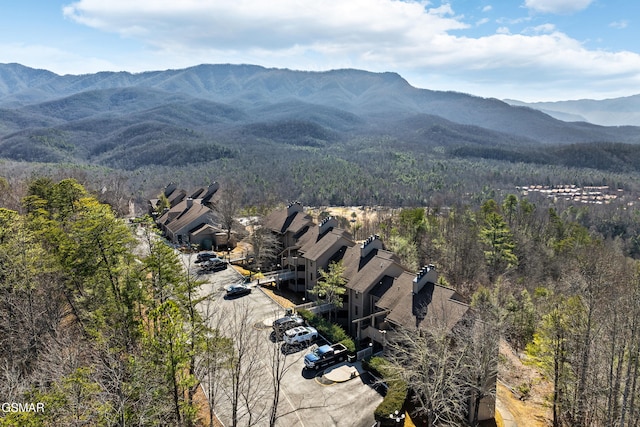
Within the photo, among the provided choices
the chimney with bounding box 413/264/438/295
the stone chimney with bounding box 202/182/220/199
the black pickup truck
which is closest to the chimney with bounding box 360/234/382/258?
the chimney with bounding box 413/264/438/295

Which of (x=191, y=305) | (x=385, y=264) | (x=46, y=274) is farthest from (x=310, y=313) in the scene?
(x=46, y=274)

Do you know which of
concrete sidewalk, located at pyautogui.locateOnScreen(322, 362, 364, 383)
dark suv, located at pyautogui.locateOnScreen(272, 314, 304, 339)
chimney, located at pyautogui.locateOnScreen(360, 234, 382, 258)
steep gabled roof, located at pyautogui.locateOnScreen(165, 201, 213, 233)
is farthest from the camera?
steep gabled roof, located at pyautogui.locateOnScreen(165, 201, 213, 233)

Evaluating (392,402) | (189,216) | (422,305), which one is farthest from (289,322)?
(189,216)

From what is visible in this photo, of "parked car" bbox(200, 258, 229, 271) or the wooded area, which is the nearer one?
the wooded area

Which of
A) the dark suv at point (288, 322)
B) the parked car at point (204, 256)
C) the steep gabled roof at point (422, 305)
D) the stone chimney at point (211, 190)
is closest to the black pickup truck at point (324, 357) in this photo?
the dark suv at point (288, 322)

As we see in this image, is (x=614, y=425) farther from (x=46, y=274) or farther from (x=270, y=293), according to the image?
(x=46, y=274)

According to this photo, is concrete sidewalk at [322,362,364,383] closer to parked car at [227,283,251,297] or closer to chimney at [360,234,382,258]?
chimney at [360,234,382,258]
